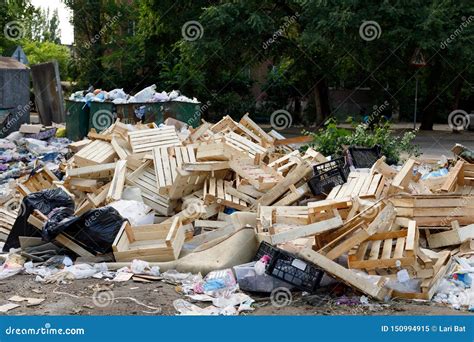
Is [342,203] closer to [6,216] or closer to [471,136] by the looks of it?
[6,216]

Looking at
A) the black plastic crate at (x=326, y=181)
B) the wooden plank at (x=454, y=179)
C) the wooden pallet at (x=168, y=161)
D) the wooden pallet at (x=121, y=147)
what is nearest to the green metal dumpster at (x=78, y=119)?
the wooden pallet at (x=121, y=147)

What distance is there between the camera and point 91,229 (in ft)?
24.8

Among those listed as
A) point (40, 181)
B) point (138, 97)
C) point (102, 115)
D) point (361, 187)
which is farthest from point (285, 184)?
→ point (102, 115)

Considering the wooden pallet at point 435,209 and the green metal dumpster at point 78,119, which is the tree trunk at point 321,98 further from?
the wooden pallet at point 435,209

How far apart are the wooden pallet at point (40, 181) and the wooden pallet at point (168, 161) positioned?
201 centimetres

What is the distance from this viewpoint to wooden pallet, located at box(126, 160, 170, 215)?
29.7ft

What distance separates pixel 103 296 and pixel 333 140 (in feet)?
→ 23.5

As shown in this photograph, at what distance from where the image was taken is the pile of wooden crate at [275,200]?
265 inches

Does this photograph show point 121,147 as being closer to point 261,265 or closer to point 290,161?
point 290,161

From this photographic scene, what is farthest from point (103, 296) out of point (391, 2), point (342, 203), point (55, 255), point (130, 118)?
point (391, 2)

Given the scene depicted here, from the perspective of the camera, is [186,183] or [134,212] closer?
[134,212]

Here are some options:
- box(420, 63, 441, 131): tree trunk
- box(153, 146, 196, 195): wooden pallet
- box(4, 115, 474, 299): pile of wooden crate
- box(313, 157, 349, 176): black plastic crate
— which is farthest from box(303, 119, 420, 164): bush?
box(420, 63, 441, 131): tree trunk

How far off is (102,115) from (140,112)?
1108 mm

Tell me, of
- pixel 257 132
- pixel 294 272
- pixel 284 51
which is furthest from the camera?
pixel 284 51
